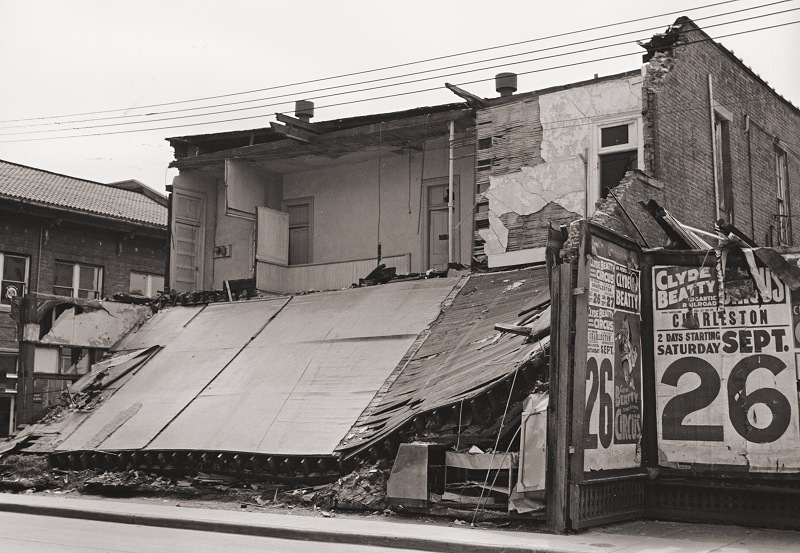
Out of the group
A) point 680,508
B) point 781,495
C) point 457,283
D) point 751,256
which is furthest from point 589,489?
point 457,283

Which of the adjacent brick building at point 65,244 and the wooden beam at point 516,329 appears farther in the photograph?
the adjacent brick building at point 65,244

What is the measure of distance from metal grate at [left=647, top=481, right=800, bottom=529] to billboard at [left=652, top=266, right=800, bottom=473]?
293 mm

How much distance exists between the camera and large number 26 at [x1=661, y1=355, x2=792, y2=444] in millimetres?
9719

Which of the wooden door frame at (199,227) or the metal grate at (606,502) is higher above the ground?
the wooden door frame at (199,227)

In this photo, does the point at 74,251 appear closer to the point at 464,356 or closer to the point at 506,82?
the point at 506,82

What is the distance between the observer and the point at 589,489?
9.65 metres

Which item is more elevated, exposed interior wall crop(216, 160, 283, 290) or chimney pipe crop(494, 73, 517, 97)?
chimney pipe crop(494, 73, 517, 97)

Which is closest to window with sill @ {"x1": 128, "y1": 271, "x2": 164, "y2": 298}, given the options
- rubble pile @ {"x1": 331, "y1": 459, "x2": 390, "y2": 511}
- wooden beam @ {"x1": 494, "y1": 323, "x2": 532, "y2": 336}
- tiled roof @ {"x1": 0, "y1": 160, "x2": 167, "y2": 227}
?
tiled roof @ {"x1": 0, "y1": 160, "x2": 167, "y2": 227}

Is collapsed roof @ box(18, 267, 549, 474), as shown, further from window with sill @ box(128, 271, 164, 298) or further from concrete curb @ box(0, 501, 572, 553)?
window with sill @ box(128, 271, 164, 298)

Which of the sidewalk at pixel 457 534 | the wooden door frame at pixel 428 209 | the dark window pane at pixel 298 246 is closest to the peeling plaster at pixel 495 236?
the wooden door frame at pixel 428 209

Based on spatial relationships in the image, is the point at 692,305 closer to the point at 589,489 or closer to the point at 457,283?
the point at 589,489

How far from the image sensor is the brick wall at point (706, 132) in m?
16.0

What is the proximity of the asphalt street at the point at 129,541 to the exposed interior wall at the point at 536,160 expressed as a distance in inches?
335

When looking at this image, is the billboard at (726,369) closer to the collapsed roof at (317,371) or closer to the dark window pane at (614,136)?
the collapsed roof at (317,371)
